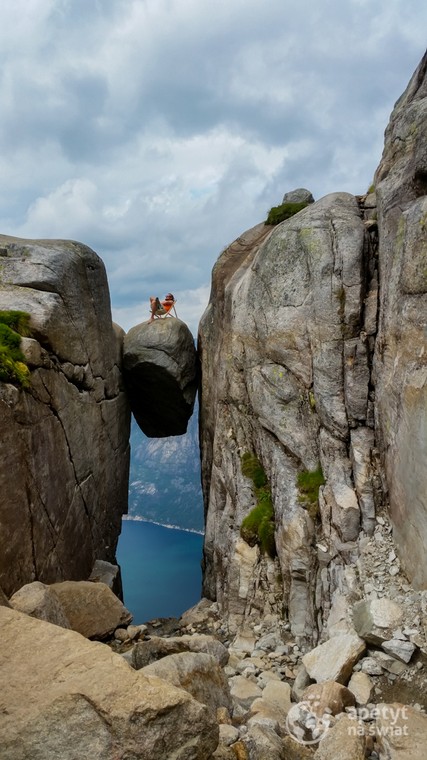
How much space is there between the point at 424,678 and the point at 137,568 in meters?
87.6

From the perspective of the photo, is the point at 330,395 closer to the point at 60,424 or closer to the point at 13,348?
the point at 60,424

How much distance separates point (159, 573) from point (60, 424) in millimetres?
70999

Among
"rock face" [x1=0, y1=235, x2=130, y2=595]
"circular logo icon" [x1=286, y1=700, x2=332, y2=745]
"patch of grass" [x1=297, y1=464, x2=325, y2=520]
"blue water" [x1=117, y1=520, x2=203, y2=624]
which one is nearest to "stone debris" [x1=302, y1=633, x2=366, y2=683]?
"circular logo icon" [x1=286, y1=700, x2=332, y2=745]

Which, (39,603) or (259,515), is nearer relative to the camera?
(39,603)

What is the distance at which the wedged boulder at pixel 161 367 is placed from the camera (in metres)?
35.0

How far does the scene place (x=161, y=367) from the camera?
34688mm

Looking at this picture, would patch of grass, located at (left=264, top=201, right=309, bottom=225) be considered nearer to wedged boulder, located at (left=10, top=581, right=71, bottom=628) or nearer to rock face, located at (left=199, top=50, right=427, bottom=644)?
rock face, located at (left=199, top=50, right=427, bottom=644)

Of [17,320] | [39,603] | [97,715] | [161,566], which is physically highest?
[17,320]

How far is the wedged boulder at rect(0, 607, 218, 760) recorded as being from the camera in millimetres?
6527

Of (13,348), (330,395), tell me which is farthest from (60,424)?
(330,395)

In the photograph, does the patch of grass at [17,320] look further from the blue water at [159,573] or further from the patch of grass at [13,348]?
the blue water at [159,573]

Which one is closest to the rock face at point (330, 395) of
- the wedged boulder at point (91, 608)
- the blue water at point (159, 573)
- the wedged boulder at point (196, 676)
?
the wedged boulder at point (196, 676)

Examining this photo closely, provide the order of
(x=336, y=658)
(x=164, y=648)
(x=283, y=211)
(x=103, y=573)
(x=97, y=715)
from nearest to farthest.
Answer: (x=97, y=715) → (x=336, y=658) → (x=164, y=648) → (x=103, y=573) → (x=283, y=211)

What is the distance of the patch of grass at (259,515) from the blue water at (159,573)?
1624 inches
